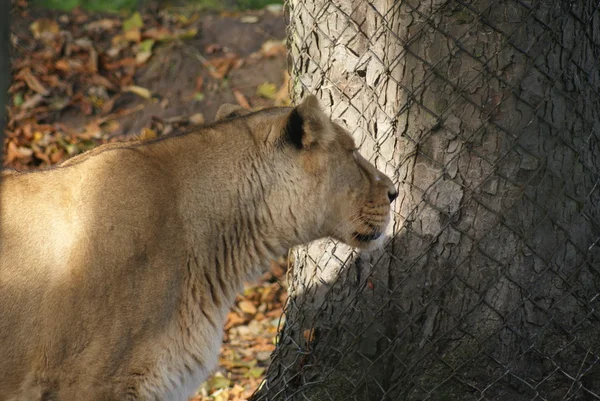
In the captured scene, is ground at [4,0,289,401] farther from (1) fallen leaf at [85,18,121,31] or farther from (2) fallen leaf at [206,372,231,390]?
(2) fallen leaf at [206,372,231,390]

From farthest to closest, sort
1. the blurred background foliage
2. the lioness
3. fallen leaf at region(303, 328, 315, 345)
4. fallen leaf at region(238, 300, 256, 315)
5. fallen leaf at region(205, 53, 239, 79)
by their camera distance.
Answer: the blurred background foliage < fallen leaf at region(205, 53, 239, 79) < fallen leaf at region(238, 300, 256, 315) < fallen leaf at region(303, 328, 315, 345) < the lioness

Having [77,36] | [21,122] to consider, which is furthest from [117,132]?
[77,36]

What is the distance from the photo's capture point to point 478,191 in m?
3.93

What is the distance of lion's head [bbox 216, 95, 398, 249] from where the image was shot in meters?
3.93

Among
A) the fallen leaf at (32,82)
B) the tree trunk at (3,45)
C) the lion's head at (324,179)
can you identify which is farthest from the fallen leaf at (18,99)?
the tree trunk at (3,45)

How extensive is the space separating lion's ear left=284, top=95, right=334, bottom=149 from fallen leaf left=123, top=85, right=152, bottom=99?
437cm

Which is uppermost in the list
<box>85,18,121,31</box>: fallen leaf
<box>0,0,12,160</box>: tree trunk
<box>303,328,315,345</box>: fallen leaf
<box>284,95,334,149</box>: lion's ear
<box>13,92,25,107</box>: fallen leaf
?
<box>0,0,12,160</box>: tree trunk

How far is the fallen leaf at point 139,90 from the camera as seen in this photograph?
8.00 m

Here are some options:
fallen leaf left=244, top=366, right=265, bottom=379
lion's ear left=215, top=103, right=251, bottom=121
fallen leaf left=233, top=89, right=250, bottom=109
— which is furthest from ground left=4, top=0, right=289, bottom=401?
lion's ear left=215, top=103, right=251, bottom=121

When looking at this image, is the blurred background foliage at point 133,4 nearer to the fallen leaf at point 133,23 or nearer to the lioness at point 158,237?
the fallen leaf at point 133,23

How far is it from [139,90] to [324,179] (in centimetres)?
449

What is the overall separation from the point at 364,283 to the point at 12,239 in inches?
68.6

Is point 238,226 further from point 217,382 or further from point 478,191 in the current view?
point 217,382

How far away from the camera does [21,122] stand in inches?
304
